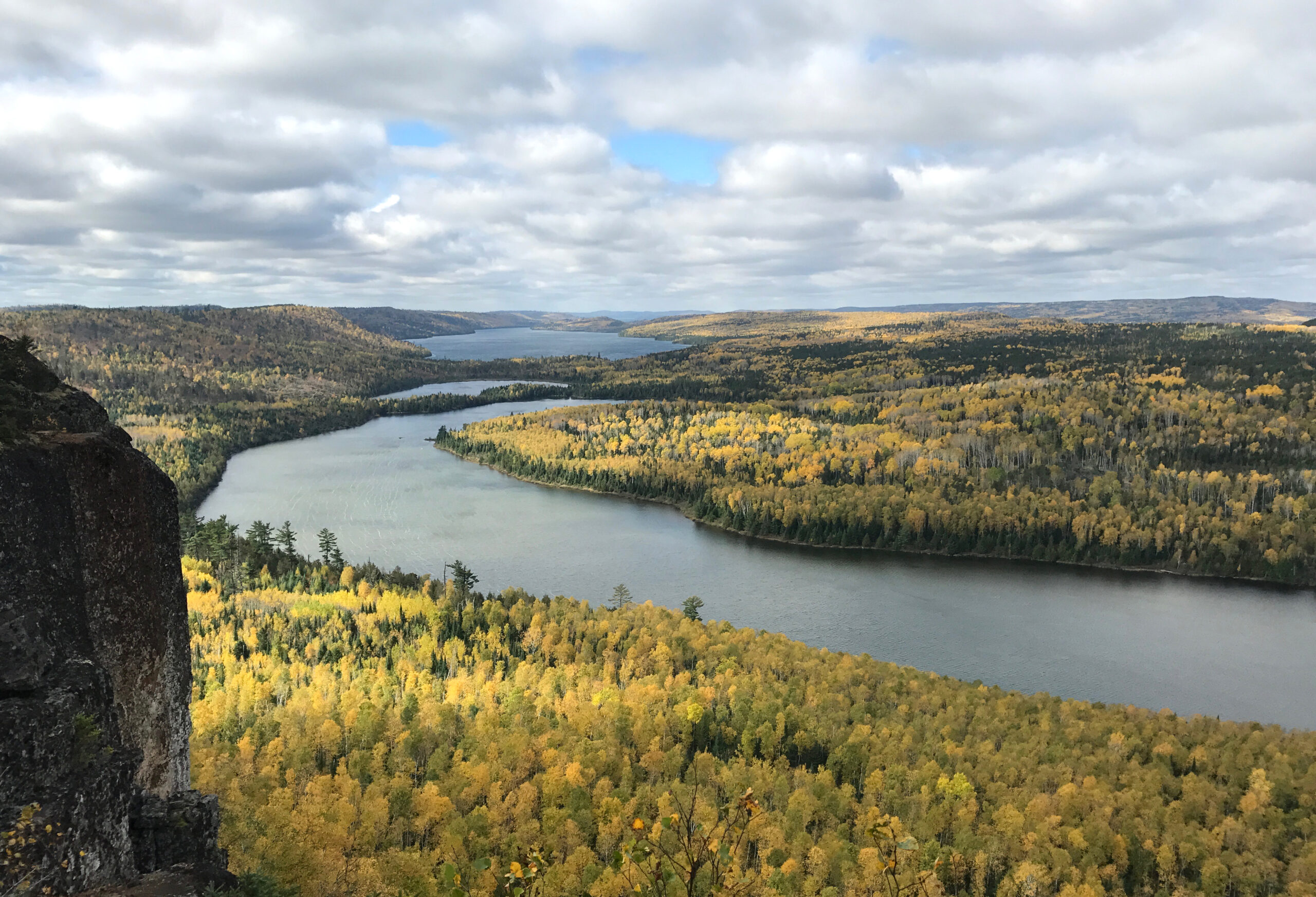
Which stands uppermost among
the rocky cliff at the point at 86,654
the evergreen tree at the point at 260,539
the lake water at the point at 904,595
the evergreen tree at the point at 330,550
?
the rocky cliff at the point at 86,654

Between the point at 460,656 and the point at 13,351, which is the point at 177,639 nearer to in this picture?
the point at 13,351

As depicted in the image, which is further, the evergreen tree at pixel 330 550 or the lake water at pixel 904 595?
the evergreen tree at pixel 330 550

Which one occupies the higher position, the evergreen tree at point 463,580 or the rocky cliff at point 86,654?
the rocky cliff at point 86,654

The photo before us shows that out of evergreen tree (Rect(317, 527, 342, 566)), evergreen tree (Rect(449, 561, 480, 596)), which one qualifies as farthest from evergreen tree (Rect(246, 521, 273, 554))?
evergreen tree (Rect(449, 561, 480, 596))

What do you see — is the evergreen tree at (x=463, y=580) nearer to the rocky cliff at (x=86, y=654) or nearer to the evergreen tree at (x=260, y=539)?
the evergreen tree at (x=260, y=539)

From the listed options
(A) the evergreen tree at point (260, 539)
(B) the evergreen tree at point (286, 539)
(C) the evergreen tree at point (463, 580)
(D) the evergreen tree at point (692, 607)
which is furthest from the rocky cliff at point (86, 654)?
(B) the evergreen tree at point (286, 539)

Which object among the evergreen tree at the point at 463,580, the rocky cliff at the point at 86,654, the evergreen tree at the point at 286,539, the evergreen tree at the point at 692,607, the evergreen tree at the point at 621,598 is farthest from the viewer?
the evergreen tree at the point at 286,539
